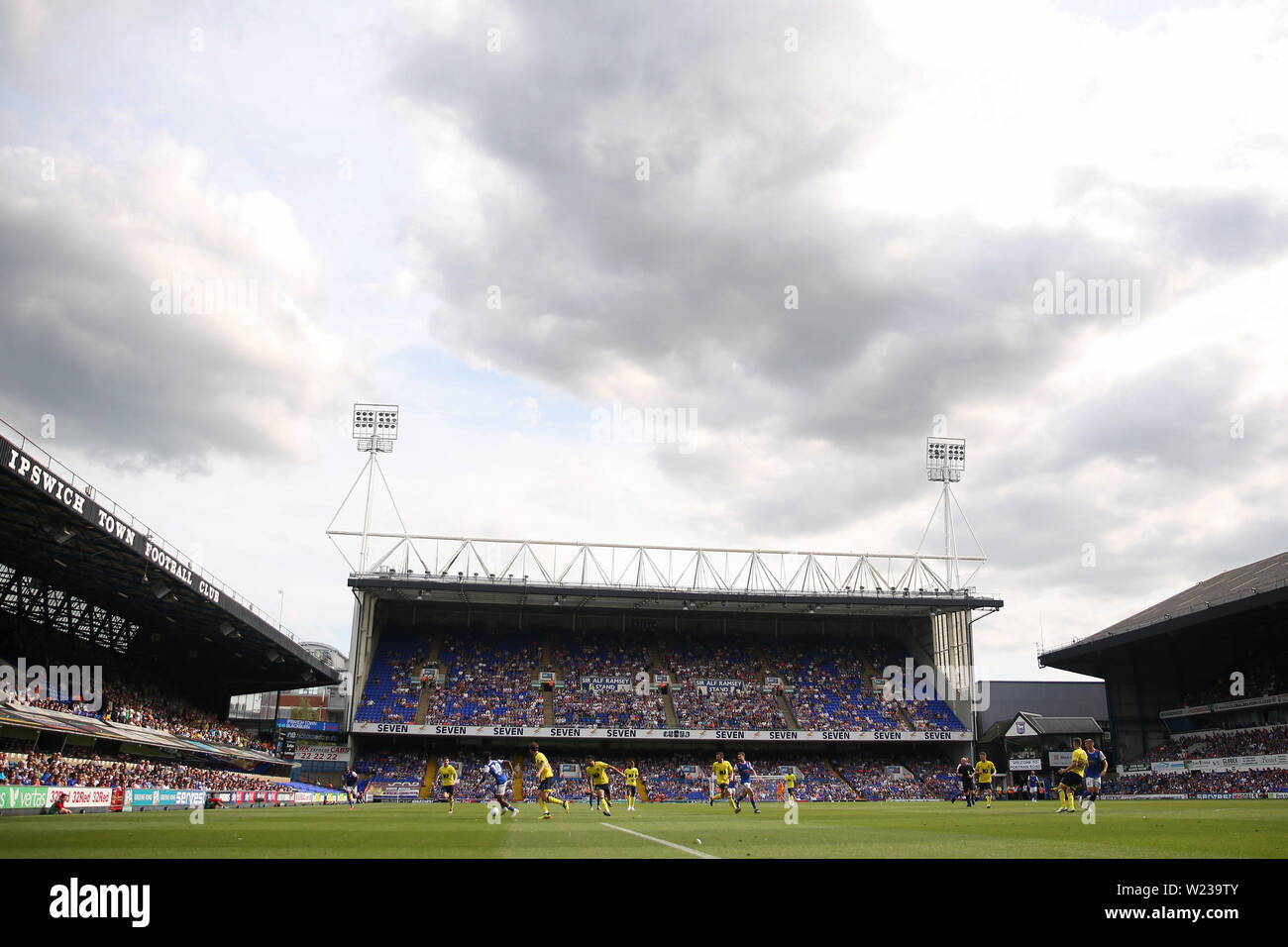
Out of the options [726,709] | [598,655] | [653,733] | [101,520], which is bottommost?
[653,733]

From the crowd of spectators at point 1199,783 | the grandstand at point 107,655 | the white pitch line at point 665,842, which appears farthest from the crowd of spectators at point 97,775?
the crowd of spectators at point 1199,783

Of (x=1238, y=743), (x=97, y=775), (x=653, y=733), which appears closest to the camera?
(x=97, y=775)

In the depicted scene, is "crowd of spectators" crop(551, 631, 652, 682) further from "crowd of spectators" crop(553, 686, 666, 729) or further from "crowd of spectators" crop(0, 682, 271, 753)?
"crowd of spectators" crop(0, 682, 271, 753)

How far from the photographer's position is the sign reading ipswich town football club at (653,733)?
65.1m

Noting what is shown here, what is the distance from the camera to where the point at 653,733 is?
67250mm

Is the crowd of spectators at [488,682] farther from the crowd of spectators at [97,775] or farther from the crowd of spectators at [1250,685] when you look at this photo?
the crowd of spectators at [1250,685]

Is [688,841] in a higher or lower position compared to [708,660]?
higher

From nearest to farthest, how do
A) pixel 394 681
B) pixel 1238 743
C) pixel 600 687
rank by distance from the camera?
pixel 1238 743 → pixel 394 681 → pixel 600 687

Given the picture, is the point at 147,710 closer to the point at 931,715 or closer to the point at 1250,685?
the point at 931,715
